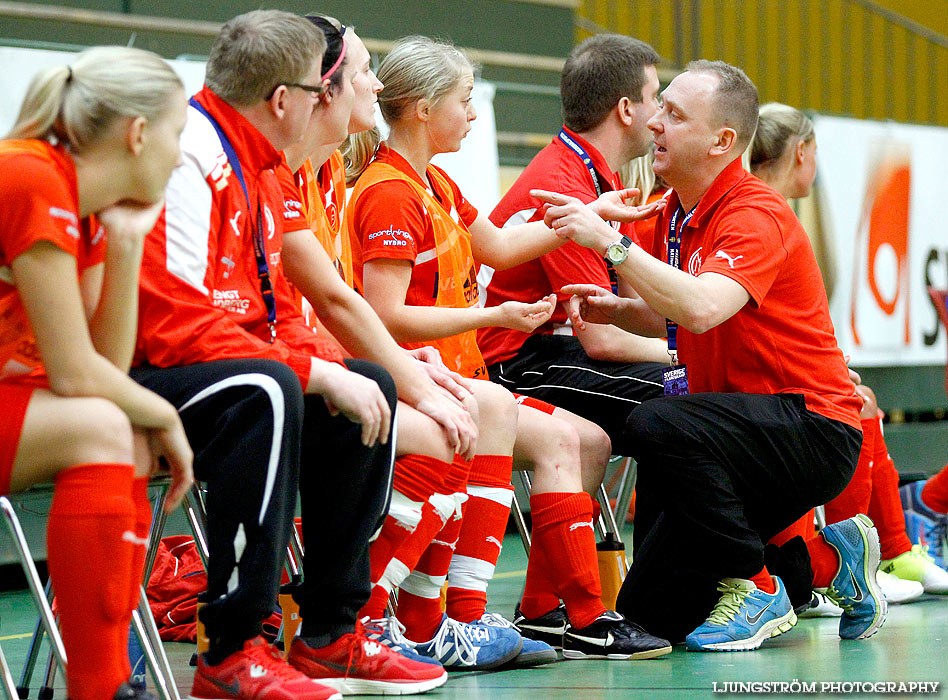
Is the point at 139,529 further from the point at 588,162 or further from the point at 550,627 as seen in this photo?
the point at 588,162

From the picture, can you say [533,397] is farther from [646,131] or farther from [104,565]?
[104,565]

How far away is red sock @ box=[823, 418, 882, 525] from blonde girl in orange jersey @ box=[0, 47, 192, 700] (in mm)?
2517

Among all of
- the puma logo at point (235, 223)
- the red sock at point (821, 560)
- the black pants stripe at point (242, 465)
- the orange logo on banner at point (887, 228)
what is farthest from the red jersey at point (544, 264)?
the orange logo on banner at point (887, 228)

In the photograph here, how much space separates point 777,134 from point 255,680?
267 cm

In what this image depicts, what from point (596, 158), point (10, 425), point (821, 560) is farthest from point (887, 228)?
point (10, 425)

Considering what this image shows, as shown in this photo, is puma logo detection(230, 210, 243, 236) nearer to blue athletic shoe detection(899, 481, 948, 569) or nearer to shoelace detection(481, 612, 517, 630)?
shoelace detection(481, 612, 517, 630)

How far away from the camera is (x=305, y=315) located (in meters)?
2.85

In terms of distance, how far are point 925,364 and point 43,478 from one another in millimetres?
6002

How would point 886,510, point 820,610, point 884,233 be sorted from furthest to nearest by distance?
point 884,233 → point 886,510 → point 820,610

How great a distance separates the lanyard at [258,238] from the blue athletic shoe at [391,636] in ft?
2.10

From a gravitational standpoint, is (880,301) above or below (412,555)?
below

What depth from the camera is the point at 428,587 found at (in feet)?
9.40

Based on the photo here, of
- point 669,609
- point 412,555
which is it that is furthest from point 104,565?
point 669,609

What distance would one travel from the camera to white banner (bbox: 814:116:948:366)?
21.5 feet
